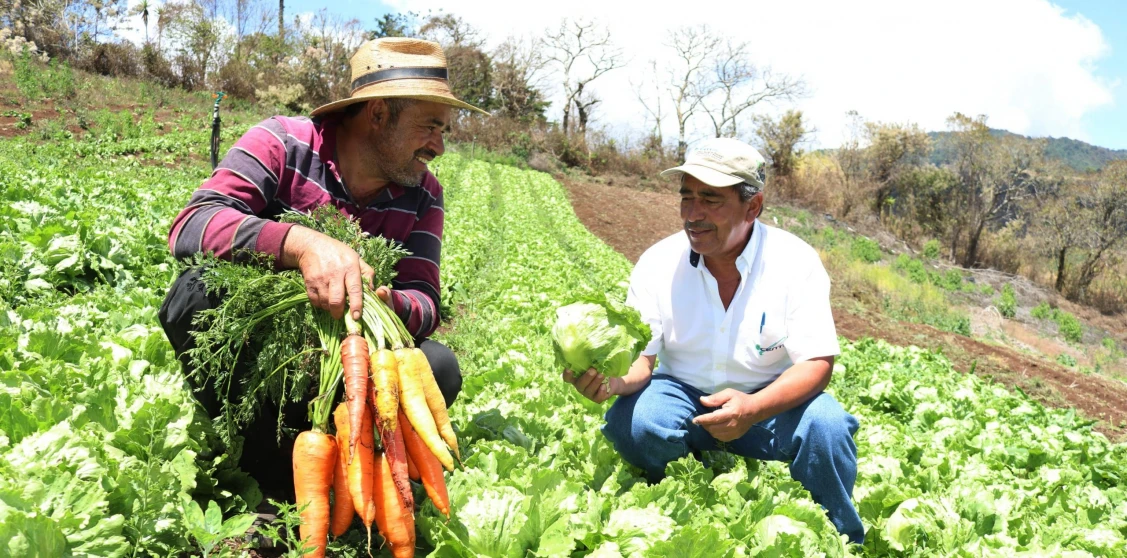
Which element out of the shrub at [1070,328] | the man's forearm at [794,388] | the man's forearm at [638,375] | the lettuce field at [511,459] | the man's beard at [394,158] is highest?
the man's beard at [394,158]

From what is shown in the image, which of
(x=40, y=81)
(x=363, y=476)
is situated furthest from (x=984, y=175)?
(x=363, y=476)

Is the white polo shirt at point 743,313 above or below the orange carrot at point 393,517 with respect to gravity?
above

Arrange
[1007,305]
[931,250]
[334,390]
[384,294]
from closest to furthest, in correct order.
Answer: [334,390], [384,294], [1007,305], [931,250]

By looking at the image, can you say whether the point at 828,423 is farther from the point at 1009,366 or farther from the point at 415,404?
the point at 1009,366

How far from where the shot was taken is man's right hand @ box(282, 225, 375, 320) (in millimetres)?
2463

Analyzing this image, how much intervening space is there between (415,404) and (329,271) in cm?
53

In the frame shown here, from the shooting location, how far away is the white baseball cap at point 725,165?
322 cm

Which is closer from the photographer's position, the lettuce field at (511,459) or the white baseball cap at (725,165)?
the lettuce field at (511,459)

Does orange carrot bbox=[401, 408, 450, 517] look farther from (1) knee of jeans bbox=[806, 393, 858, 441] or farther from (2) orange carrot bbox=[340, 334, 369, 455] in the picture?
(1) knee of jeans bbox=[806, 393, 858, 441]

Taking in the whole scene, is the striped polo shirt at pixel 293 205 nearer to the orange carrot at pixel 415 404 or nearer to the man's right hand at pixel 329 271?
the man's right hand at pixel 329 271

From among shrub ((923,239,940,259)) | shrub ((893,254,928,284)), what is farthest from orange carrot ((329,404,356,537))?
shrub ((923,239,940,259))

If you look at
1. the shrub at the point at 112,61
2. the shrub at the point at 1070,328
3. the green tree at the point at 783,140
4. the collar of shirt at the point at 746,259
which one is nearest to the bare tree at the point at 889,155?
the green tree at the point at 783,140

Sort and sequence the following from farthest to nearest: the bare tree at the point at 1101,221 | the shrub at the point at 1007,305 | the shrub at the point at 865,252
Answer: the bare tree at the point at 1101,221, the shrub at the point at 865,252, the shrub at the point at 1007,305

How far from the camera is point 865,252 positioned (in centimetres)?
2597
